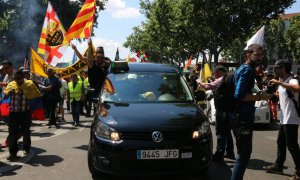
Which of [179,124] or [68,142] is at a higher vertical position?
[179,124]

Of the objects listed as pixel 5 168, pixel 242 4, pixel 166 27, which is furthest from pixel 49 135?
pixel 166 27

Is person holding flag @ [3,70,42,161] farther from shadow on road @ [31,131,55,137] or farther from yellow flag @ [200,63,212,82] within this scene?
yellow flag @ [200,63,212,82]

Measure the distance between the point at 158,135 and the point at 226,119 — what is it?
2.43 m

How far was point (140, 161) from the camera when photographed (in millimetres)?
5508

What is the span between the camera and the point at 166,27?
46062 millimetres

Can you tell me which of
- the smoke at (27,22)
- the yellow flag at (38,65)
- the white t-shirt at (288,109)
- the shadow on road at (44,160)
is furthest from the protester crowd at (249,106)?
the smoke at (27,22)

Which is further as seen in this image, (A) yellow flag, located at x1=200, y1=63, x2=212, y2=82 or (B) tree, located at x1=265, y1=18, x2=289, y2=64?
(B) tree, located at x1=265, y1=18, x2=289, y2=64

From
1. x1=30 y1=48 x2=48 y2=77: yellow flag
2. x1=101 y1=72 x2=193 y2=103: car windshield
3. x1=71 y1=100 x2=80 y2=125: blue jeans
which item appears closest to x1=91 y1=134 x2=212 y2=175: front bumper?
x1=101 y1=72 x2=193 y2=103: car windshield

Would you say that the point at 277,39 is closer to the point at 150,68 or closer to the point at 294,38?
the point at 294,38

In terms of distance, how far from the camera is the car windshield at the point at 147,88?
263 inches

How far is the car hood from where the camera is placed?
5.64 meters

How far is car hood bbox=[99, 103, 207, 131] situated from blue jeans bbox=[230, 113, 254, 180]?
0.82m

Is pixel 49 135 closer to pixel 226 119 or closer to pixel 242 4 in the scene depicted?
pixel 226 119

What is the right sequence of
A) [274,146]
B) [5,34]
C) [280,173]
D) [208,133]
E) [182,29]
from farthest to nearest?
[5,34], [182,29], [274,146], [280,173], [208,133]
